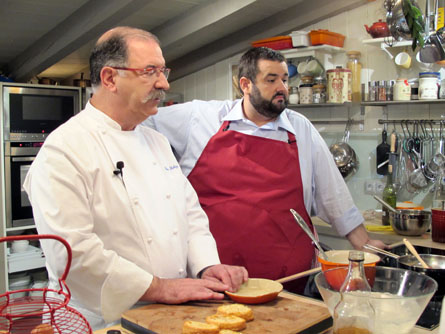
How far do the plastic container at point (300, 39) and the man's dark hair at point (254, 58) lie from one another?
4.79 ft

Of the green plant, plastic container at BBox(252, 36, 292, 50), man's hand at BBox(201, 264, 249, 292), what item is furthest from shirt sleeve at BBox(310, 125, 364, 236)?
plastic container at BBox(252, 36, 292, 50)

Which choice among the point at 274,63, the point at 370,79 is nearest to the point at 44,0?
the point at 274,63

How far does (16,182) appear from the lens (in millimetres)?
4039

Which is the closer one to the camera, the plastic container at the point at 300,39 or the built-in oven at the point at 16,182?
the plastic container at the point at 300,39

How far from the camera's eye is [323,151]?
2.31m

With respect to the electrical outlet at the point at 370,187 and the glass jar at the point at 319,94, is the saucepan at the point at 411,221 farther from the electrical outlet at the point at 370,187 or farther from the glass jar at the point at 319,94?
the glass jar at the point at 319,94

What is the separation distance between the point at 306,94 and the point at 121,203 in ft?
8.75

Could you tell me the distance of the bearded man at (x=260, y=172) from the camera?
2.13m

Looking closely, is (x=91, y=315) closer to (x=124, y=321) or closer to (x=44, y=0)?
(x=124, y=321)

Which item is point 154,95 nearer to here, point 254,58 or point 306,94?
point 254,58

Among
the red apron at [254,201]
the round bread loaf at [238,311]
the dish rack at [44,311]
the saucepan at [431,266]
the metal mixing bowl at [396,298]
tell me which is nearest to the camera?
the dish rack at [44,311]

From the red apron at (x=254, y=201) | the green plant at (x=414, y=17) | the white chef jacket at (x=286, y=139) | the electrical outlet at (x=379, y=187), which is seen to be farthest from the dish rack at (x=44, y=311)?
the electrical outlet at (x=379, y=187)

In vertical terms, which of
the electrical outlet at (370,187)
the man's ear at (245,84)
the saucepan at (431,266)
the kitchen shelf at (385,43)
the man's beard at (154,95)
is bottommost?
the saucepan at (431,266)

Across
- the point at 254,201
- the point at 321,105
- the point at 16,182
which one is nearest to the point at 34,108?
the point at 16,182
